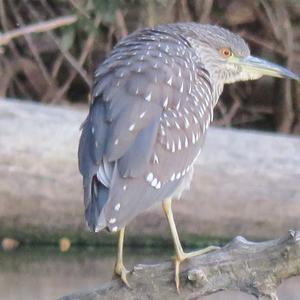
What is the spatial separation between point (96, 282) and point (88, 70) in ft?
7.07

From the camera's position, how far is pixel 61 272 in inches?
189

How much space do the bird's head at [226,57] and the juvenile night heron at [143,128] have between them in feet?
0.10

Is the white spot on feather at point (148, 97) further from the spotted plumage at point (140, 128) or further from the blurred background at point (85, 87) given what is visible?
the blurred background at point (85, 87)

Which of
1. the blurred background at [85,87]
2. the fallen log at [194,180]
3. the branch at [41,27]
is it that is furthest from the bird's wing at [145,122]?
the branch at [41,27]

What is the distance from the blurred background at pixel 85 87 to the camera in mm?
4898

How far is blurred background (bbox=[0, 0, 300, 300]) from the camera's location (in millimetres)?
4898

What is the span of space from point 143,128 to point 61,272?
5.27 feet

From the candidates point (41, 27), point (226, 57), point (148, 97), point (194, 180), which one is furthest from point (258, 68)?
point (41, 27)

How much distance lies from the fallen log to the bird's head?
839mm

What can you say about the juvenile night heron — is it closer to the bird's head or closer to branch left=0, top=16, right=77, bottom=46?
the bird's head

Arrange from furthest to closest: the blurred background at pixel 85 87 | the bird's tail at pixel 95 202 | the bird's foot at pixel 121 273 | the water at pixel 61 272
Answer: the blurred background at pixel 85 87, the water at pixel 61 272, the bird's foot at pixel 121 273, the bird's tail at pixel 95 202

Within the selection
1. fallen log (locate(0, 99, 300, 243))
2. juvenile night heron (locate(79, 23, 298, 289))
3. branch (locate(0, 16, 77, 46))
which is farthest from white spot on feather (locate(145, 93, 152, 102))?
branch (locate(0, 16, 77, 46))

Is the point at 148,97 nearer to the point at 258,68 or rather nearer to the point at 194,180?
the point at 258,68

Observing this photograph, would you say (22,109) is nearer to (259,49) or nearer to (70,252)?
(70,252)
